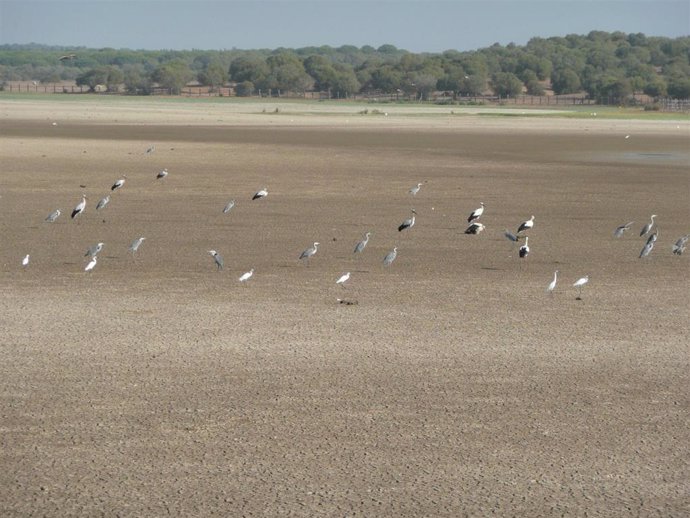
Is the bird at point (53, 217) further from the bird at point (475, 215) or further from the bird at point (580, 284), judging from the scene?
the bird at point (580, 284)

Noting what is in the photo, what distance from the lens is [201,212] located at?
2659cm

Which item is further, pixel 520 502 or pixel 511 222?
pixel 511 222

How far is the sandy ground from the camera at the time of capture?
9.30m

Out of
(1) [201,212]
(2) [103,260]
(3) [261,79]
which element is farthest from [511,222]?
(3) [261,79]

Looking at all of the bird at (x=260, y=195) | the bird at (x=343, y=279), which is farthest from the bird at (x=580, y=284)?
the bird at (x=260, y=195)

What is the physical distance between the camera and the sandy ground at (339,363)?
930 cm

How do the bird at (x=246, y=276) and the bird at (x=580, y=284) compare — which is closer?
the bird at (x=580, y=284)

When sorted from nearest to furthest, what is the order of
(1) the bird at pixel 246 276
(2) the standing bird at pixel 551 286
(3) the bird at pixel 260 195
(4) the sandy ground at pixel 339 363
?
1. (4) the sandy ground at pixel 339 363
2. (2) the standing bird at pixel 551 286
3. (1) the bird at pixel 246 276
4. (3) the bird at pixel 260 195

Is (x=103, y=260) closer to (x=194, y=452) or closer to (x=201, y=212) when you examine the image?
(x=201, y=212)

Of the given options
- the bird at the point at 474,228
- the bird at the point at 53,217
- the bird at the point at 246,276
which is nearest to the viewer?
the bird at the point at 246,276

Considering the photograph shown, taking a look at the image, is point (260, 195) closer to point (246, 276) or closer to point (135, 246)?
point (135, 246)

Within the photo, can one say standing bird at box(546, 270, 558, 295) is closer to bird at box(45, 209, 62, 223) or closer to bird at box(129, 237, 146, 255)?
bird at box(129, 237, 146, 255)

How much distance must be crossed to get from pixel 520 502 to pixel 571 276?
9.87 meters

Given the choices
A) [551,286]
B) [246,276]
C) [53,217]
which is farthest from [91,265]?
[551,286]
